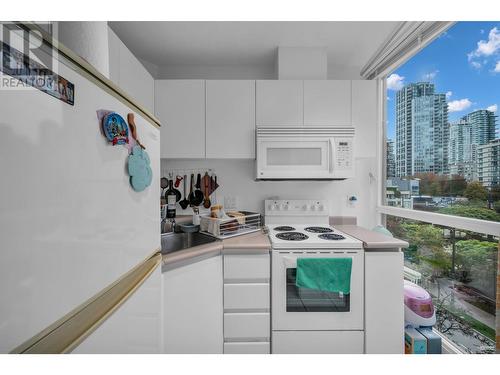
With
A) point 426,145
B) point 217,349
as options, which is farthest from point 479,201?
point 217,349

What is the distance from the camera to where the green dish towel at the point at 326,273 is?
1.51 meters

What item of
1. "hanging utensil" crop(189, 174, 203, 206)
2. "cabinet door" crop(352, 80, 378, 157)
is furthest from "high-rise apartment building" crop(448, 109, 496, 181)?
"hanging utensil" crop(189, 174, 203, 206)

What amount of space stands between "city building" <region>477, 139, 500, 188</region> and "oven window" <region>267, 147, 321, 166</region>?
1023mm

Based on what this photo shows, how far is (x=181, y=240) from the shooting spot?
6.04ft

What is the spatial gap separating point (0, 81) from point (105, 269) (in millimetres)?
387

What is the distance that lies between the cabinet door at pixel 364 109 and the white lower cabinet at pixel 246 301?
1.40 meters

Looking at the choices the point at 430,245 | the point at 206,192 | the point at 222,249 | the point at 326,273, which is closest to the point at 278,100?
the point at 206,192

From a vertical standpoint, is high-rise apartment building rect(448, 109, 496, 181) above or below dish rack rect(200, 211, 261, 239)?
above

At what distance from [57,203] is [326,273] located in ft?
5.02

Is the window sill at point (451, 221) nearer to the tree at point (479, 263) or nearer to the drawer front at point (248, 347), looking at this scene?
the tree at point (479, 263)

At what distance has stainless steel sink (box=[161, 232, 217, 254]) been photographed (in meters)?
1.77

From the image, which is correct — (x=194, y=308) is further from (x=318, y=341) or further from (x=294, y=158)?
(x=294, y=158)

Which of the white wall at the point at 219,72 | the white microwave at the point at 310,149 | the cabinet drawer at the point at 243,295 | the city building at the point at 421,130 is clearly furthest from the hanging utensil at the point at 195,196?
the city building at the point at 421,130

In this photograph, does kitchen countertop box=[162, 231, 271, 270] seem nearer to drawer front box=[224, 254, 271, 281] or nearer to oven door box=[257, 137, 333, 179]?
drawer front box=[224, 254, 271, 281]
